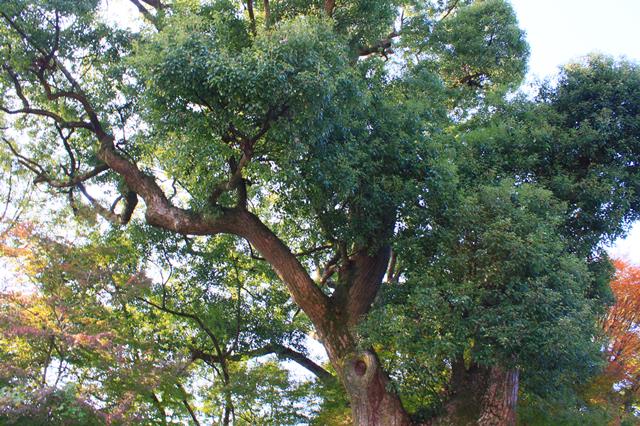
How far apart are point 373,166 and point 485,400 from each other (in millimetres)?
2983

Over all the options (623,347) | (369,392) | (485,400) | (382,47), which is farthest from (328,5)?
(623,347)

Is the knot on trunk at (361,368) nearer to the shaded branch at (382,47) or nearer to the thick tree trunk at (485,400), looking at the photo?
the thick tree trunk at (485,400)

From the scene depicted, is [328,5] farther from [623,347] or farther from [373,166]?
[623,347]

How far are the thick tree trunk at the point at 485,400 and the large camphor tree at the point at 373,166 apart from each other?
2 cm

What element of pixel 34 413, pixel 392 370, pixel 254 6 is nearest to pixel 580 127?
pixel 392 370

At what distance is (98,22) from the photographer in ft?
27.1

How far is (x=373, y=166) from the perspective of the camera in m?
7.20

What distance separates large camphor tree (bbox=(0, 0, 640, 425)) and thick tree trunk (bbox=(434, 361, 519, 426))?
0.02 metres

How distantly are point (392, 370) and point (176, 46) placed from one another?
166 inches

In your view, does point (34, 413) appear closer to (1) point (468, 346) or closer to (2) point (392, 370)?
(2) point (392, 370)

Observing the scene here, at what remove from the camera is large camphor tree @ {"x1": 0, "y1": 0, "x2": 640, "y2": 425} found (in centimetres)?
630

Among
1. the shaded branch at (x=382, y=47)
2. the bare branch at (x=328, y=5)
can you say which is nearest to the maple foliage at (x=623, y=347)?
the shaded branch at (x=382, y=47)

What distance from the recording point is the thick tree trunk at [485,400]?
6977 millimetres

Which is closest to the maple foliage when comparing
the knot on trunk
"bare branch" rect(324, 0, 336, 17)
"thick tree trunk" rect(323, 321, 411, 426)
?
"thick tree trunk" rect(323, 321, 411, 426)
